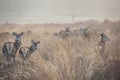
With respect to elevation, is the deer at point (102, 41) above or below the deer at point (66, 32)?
below

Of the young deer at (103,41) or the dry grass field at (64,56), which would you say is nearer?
the dry grass field at (64,56)

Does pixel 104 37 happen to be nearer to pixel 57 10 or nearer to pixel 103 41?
pixel 103 41

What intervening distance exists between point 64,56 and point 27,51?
1.23 ft

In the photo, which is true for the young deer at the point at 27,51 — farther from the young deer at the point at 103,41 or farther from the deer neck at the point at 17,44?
the young deer at the point at 103,41

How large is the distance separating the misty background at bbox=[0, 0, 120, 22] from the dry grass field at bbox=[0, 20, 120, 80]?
65 mm

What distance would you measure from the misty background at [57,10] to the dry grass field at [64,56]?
2.6 inches

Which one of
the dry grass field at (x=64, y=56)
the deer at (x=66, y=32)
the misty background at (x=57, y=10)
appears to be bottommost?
the dry grass field at (x=64, y=56)

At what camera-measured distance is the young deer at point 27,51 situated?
2291mm

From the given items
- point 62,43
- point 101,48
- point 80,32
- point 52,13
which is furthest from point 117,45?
point 52,13

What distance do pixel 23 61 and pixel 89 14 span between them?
0.84m

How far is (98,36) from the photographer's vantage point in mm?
2471

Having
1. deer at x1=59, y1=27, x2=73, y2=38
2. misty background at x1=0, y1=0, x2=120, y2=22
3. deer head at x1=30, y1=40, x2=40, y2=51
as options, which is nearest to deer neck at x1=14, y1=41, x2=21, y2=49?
deer head at x1=30, y1=40, x2=40, y2=51

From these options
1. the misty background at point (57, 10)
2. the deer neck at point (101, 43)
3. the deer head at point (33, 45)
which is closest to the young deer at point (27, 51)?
the deer head at point (33, 45)

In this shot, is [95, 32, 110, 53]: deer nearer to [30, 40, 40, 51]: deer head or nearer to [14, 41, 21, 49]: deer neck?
[30, 40, 40, 51]: deer head
